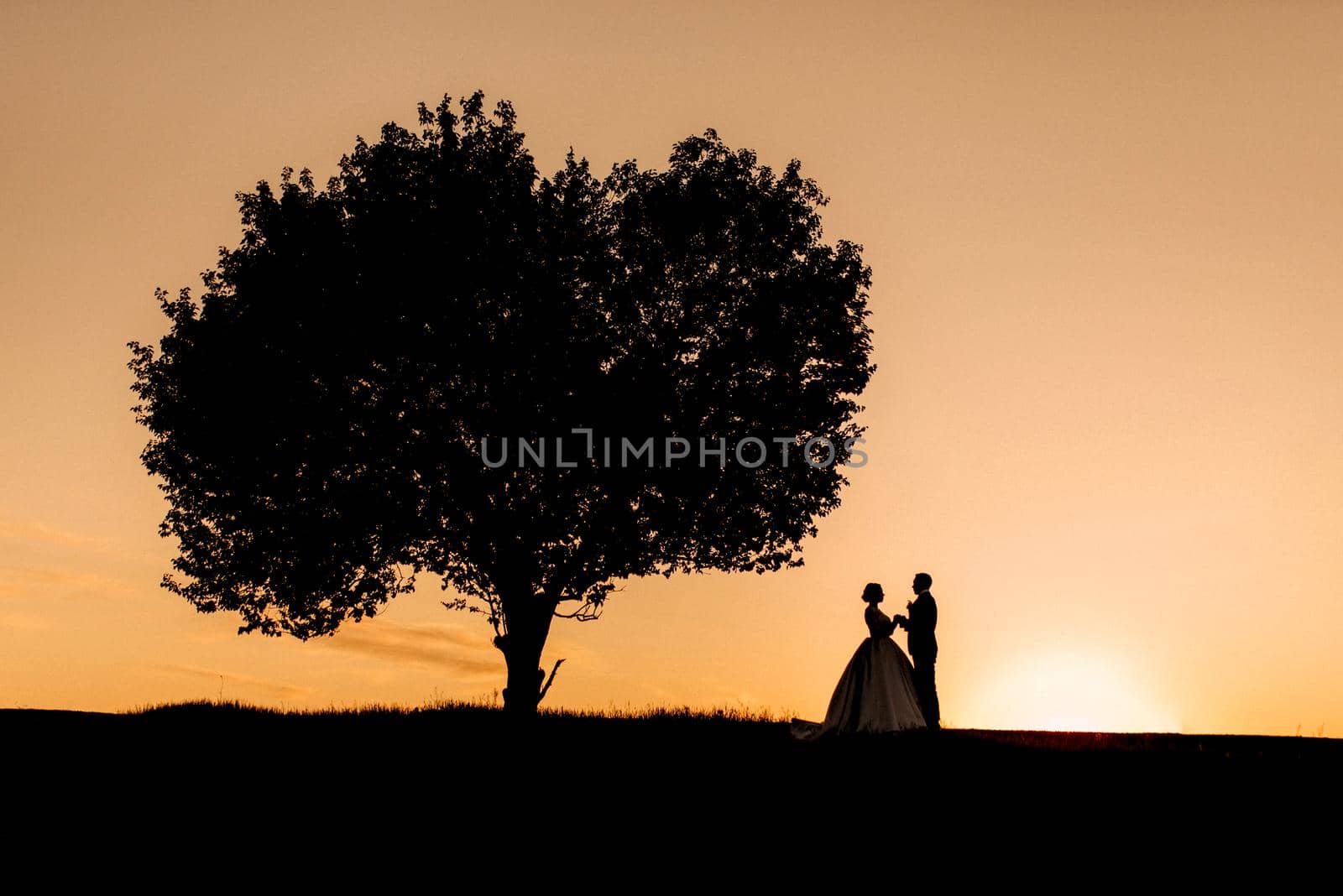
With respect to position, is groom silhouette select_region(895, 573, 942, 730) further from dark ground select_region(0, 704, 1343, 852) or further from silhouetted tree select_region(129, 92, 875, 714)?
silhouetted tree select_region(129, 92, 875, 714)

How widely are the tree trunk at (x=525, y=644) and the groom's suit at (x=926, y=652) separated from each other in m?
10.4

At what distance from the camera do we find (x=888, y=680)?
2327 centimetres

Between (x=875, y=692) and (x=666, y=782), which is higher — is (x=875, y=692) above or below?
above

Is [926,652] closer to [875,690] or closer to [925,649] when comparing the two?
[925,649]

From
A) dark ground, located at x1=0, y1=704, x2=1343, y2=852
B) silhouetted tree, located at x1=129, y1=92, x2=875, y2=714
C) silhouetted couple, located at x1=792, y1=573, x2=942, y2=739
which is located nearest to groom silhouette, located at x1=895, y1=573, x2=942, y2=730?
silhouetted couple, located at x1=792, y1=573, x2=942, y2=739

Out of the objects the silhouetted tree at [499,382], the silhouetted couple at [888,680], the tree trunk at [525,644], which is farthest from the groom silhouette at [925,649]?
the tree trunk at [525,644]

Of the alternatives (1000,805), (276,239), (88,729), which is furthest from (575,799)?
(276,239)

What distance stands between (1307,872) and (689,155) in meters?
23.4

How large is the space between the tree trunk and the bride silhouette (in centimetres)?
859

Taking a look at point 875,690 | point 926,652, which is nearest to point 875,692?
point 875,690

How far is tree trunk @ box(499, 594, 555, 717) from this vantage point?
3017 cm

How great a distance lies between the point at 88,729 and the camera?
2481cm

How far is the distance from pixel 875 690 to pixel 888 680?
0.33 meters

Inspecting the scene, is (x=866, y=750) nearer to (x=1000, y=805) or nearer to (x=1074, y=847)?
(x=1000, y=805)
